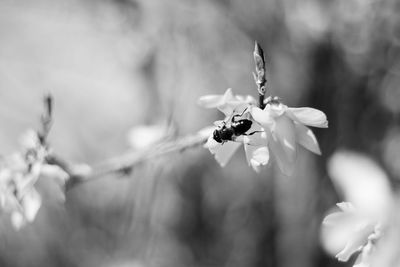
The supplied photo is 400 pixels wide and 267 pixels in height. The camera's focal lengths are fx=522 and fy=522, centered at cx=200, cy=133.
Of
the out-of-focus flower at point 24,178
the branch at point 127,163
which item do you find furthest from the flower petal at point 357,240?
the out-of-focus flower at point 24,178

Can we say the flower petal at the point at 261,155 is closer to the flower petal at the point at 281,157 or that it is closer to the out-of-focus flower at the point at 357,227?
the flower petal at the point at 281,157

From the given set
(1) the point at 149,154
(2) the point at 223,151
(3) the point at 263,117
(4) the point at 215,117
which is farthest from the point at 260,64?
(4) the point at 215,117

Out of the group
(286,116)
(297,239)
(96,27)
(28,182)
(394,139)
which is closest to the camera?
(286,116)

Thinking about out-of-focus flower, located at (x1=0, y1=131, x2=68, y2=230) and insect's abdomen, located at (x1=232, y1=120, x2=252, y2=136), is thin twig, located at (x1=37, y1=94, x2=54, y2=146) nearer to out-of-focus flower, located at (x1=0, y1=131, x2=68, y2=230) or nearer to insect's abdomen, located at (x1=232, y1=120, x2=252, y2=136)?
out-of-focus flower, located at (x1=0, y1=131, x2=68, y2=230)

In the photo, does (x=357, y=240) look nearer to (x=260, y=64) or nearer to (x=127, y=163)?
(x=260, y=64)

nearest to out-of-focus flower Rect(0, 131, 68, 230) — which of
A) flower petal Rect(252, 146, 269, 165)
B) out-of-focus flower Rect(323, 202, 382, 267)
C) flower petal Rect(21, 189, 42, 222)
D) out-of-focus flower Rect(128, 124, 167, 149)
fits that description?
flower petal Rect(21, 189, 42, 222)

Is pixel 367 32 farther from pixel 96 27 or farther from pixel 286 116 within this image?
pixel 286 116

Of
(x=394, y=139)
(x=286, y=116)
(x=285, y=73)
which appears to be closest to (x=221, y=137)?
(x=286, y=116)
